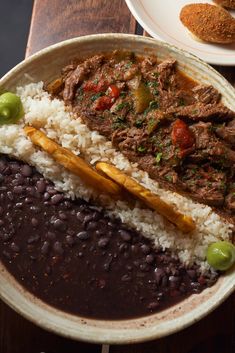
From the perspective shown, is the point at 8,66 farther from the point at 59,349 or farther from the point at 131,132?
the point at 59,349

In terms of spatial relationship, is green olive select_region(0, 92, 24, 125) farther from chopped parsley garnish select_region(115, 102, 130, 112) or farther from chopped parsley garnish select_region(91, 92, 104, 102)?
chopped parsley garnish select_region(115, 102, 130, 112)

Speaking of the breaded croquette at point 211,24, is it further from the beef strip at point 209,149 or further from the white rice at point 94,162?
the white rice at point 94,162

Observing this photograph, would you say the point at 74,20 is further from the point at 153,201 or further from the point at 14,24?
the point at 153,201

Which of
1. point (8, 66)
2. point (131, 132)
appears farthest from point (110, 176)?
point (8, 66)

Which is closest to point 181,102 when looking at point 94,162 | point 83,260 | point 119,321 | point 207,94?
point 207,94

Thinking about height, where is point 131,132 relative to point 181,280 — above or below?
above

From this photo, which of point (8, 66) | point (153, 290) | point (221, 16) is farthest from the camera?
point (8, 66)
